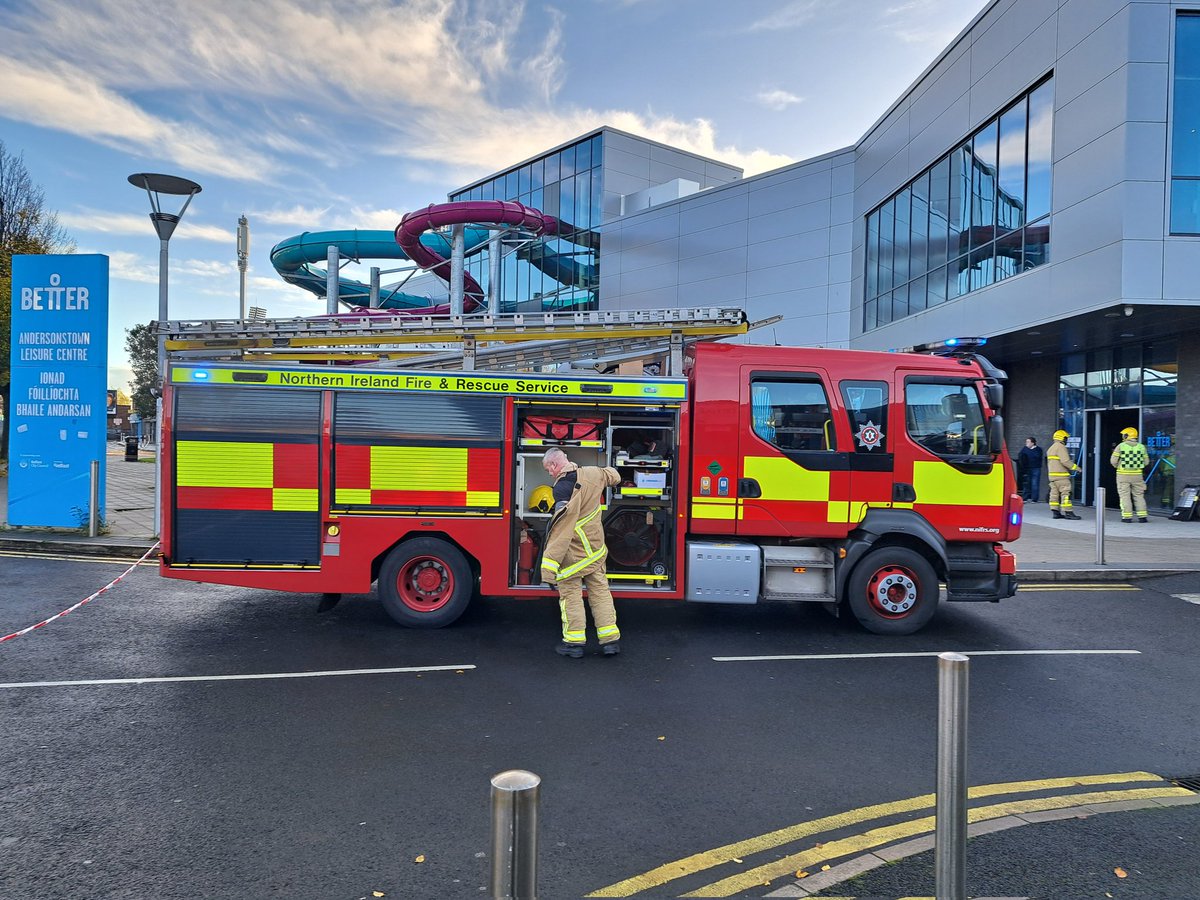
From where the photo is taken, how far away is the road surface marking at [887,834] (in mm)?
3064

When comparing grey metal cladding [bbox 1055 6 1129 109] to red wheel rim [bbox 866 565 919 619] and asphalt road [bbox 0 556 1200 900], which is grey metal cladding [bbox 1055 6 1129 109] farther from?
red wheel rim [bbox 866 565 919 619]

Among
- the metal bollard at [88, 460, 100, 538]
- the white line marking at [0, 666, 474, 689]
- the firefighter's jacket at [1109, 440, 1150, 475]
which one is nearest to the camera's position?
the white line marking at [0, 666, 474, 689]

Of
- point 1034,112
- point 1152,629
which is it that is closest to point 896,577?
point 1152,629

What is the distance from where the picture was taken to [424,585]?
700cm

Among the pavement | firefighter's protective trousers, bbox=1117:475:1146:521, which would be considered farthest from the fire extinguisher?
firefighter's protective trousers, bbox=1117:475:1146:521

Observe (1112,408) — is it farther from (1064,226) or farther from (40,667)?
(40,667)

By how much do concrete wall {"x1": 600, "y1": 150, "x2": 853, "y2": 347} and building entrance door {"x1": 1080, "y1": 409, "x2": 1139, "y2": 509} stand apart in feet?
27.8

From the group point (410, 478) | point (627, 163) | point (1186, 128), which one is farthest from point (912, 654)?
point (627, 163)

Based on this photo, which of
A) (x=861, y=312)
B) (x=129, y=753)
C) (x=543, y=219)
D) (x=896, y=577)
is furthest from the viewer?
(x=543, y=219)

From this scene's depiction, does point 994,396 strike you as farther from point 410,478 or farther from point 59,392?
point 59,392

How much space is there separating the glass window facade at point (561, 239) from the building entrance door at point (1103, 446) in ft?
66.4

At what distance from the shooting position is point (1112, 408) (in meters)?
17.0

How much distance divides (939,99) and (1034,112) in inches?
158

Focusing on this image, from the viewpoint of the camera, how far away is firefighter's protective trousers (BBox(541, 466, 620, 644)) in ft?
20.1
